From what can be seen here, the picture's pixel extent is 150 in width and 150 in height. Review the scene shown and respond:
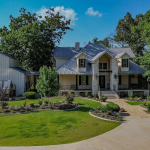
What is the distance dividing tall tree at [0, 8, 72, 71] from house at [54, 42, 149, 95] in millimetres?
3306

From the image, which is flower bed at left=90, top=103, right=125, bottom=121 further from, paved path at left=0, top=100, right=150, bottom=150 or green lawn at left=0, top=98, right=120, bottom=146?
paved path at left=0, top=100, right=150, bottom=150

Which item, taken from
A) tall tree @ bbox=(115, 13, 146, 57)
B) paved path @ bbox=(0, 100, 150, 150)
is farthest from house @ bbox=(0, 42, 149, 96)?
tall tree @ bbox=(115, 13, 146, 57)

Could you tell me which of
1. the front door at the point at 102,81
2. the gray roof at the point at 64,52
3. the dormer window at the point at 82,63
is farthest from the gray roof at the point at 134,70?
the gray roof at the point at 64,52

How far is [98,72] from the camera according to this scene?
26.4m

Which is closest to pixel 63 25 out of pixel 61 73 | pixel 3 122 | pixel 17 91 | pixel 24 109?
pixel 61 73

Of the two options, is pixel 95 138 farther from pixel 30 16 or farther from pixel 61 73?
pixel 30 16

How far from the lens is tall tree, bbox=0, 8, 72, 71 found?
97.4 feet

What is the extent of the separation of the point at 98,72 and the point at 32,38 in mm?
13146

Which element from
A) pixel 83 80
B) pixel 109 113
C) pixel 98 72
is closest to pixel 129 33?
pixel 98 72

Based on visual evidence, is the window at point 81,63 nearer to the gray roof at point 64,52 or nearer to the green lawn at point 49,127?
the gray roof at point 64,52

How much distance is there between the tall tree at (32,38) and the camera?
29688 millimetres

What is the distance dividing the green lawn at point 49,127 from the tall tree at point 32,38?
56.2 feet

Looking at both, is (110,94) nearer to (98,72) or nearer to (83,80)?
(98,72)

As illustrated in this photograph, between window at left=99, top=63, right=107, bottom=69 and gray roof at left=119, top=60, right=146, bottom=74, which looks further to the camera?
window at left=99, top=63, right=107, bottom=69
